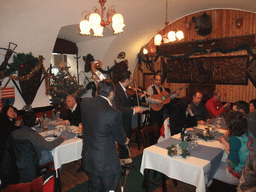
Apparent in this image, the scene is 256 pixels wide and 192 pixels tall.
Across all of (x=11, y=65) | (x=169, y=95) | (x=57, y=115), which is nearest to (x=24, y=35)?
(x=11, y=65)

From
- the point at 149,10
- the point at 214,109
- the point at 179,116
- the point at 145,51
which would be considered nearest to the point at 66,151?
the point at 179,116

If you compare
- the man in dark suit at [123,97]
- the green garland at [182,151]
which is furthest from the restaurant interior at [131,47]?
the green garland at [182,151]

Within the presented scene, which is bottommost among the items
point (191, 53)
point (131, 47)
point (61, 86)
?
point (61, 86)

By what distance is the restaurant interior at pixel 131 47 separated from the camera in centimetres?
434

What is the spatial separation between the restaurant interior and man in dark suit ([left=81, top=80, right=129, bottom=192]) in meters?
1.46

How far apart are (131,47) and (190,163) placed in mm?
5665

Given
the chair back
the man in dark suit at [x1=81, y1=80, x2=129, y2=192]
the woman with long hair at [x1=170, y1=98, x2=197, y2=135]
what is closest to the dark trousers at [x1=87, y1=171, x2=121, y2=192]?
the man in dark suit at [x1=81, y1=80, x2=129, y2=192]

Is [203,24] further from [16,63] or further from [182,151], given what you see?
[16,63]

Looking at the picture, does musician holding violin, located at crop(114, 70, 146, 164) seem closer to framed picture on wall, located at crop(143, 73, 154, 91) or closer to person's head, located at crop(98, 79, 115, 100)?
person's head, located at crop(98, 79, 115, 100)

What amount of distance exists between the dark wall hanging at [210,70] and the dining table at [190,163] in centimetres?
354

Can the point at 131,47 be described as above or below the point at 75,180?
above

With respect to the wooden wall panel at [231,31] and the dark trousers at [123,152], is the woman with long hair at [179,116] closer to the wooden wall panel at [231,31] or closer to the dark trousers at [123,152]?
the dark trousers at [123,152]

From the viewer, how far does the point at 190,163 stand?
86.7 inches

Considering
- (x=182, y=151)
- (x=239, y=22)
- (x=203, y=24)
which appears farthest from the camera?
(x=203, y=24)
